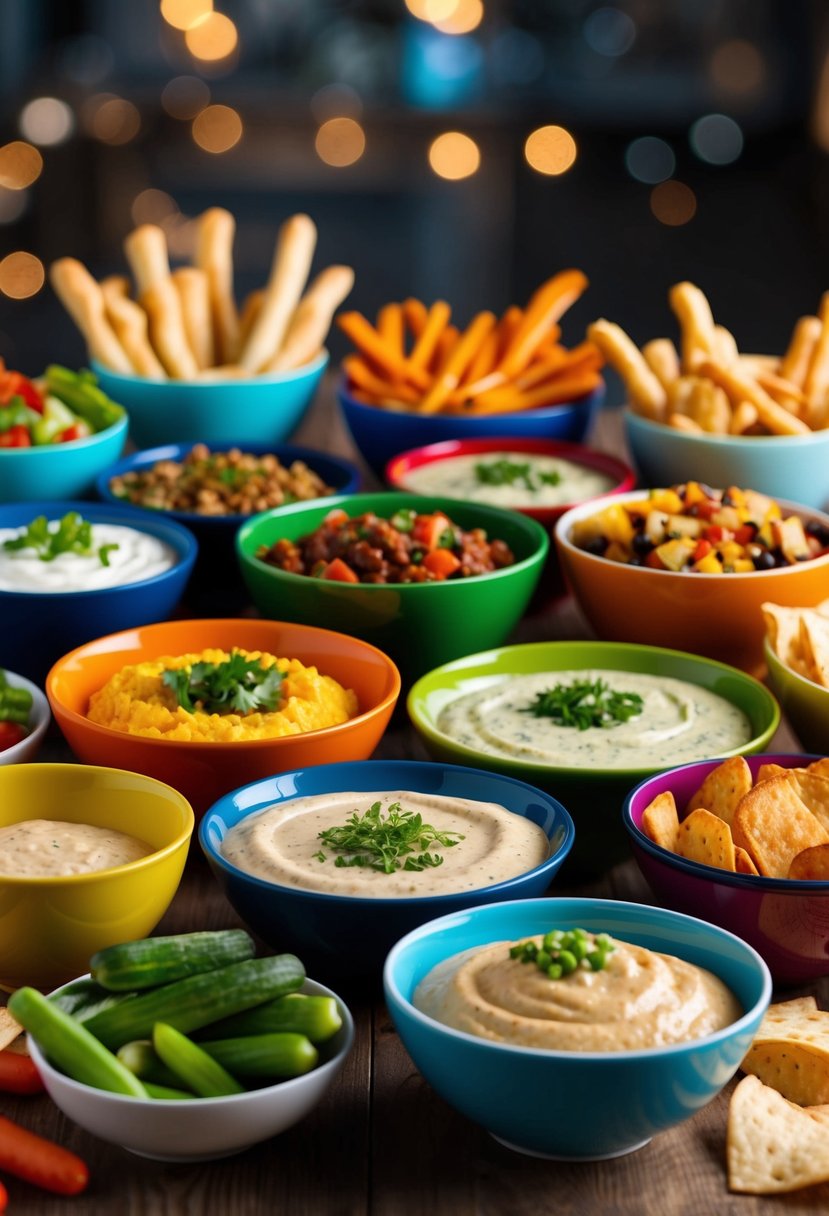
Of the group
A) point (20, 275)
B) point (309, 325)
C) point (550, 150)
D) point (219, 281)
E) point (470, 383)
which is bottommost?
point (20, 275)

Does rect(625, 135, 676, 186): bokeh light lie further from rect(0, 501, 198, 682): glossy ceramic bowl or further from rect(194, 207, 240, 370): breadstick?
rect(0, 501, 198, 682): glossy ceramic bowl

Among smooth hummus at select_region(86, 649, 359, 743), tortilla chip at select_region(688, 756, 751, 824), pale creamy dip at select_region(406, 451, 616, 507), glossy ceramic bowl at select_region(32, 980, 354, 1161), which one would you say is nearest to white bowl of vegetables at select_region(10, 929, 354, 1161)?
glossy ceramic bowl at select_region(32, 980, 354, 1161)

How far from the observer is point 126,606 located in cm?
297

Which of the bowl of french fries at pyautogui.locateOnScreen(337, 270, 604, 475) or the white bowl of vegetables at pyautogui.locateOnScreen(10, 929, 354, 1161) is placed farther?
the bowl of french fries at pyautogui.locateOnScreen(337, 270, 604, 475)

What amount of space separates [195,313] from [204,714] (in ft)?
6.95

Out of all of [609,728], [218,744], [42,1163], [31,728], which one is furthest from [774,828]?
[31,728]

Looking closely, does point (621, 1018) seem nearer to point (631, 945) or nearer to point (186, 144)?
point (631, 945)

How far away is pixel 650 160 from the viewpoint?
9039 mm

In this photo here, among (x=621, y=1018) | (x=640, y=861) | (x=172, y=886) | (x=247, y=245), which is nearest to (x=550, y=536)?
(x=640, y=861)

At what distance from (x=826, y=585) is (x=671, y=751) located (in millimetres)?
743

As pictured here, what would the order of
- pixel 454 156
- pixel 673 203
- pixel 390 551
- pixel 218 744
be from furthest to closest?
pixel 673 203, pixel 454 156, pixel 390 551, pixel 218 744

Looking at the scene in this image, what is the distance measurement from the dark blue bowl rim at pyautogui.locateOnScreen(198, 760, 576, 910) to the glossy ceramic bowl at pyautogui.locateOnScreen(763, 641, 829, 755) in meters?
0.57

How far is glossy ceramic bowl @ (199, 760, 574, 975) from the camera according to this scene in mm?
1996

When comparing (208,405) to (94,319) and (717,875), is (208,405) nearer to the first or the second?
(94,319)
